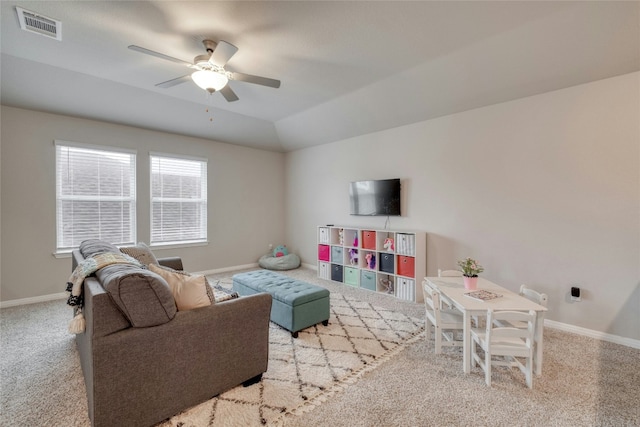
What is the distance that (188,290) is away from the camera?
6.24 feet

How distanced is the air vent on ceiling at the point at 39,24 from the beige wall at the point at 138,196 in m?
1.97

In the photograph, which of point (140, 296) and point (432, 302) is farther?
point (432, 302)

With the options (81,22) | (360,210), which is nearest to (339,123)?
(360,210)

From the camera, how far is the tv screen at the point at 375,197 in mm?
4578

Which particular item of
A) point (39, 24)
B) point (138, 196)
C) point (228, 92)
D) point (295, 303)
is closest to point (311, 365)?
point (295, 303)

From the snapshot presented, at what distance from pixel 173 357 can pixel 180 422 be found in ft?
1.41

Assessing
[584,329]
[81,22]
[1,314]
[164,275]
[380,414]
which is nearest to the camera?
[380,414]

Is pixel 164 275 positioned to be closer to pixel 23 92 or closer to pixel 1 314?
pixel 1 314

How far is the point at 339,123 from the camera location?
4926mm

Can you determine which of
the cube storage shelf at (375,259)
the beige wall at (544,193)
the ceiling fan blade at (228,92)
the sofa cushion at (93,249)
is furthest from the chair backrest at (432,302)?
the sofa cushion at (93,249)

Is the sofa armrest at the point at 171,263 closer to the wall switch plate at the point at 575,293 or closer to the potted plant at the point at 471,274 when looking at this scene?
the potted plant at the point at 471,274

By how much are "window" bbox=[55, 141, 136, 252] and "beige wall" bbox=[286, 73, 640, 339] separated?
14.5ft

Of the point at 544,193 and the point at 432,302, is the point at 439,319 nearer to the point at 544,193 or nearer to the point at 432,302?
the point at 432,302

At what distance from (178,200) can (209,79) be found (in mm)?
3298
